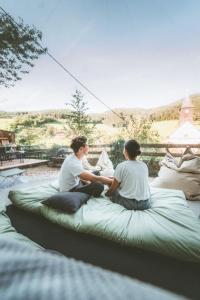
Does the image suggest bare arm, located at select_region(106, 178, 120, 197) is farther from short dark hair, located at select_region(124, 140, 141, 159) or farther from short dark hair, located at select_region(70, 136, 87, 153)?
short dark hair, located at select_region(70, 136, 87, 153)

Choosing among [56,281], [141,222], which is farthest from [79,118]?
[56,281]

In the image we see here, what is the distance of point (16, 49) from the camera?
7324mm

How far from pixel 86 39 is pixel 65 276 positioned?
962cm

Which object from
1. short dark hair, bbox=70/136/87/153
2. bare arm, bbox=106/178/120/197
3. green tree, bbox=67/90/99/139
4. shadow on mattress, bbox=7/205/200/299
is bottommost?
shadow on mattress, bbox=7/205/200/299

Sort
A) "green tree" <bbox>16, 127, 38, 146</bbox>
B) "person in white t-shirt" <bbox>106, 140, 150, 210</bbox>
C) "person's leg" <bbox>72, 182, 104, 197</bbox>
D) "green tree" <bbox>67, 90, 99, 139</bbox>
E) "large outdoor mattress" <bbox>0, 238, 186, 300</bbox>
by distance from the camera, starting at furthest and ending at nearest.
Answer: "green tree" <bbox>16, 127, 38, 146</bbox>
"green tree" <bbox>67, 90, 99, 139</bbox>
"person's leg" <bbox>72, 182, 104, 197</bbox>
"person in white t-shirt" <bbox>106, 140, 150, 210</bbox>
"large outdoor mattress" <bbox>0, 238, 186, 300</bbox>

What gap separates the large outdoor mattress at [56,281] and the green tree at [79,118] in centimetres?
905

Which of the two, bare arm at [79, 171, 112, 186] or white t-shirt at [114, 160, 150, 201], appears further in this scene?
bare arm at [79, 171, 112, 186]

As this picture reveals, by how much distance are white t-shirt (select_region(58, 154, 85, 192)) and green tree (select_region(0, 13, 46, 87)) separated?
530 centimetres

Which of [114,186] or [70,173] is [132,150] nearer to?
[114,186]

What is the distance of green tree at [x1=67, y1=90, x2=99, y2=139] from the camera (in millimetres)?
9234

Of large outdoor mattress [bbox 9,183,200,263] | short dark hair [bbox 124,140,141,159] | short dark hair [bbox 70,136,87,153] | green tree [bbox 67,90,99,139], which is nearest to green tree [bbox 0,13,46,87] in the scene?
green tree [bbox 67,90,99,139]

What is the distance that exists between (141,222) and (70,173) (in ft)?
3.69

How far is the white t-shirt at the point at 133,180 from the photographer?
2283mm

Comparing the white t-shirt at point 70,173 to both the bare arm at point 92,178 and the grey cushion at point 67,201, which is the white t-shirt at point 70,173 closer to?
the bare arm at point 92,178
